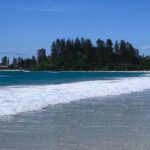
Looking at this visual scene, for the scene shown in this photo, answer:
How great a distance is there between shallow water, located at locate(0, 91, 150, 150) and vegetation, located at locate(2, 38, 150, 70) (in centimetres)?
17328

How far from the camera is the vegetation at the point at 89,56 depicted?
189 metres

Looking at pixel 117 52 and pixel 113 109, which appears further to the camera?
pixel 117 52

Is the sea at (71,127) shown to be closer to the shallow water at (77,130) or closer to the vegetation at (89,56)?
the shallow water at (77,130)

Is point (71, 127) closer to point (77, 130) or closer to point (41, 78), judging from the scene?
point (77, 130)

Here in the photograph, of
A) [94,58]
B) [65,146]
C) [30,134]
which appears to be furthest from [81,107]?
[94,58]

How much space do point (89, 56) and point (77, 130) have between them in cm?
17986

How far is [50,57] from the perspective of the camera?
7741 inches

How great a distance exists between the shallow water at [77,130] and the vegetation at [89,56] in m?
173

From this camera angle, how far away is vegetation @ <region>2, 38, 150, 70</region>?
188750mm

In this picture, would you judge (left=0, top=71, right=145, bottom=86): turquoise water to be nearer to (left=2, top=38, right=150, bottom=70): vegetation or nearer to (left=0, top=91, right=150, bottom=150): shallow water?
(left=0, top=91, right=150, bottom=150): shallow water

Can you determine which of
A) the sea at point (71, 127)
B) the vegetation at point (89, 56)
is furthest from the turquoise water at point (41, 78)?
the vegetation at point (89, 56)

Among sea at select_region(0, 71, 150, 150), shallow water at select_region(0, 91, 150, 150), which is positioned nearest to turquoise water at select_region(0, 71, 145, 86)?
sea at select_region(0, 71, 150, 150)

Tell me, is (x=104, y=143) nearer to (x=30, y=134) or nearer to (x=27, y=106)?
(x=30, y=134)

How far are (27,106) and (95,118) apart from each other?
347cm
